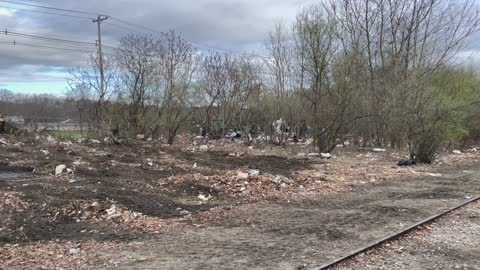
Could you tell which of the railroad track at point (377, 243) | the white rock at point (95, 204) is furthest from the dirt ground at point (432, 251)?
the white rock at point (95, 204)

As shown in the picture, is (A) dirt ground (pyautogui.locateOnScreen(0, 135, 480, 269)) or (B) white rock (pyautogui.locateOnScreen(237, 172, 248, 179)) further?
(B) white rock (pyautogui.locateOnScreen(237, 172, 248, 179))

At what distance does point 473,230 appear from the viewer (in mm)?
8594

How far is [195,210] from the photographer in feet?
32.0

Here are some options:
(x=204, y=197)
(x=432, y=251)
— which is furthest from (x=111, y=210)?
(x=432, y=251)

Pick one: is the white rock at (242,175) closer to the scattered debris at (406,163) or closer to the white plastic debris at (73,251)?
the white plastic debris at (73,251)

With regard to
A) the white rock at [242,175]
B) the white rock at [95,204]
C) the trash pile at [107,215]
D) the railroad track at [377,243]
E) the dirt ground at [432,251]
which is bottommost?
the dirt ground at [432,251]

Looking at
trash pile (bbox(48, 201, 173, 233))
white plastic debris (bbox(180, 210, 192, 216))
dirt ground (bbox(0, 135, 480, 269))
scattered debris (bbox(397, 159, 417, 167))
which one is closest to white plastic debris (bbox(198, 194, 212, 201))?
dirt ground (bbox(0, 135, 480, 269))

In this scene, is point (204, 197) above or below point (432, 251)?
above

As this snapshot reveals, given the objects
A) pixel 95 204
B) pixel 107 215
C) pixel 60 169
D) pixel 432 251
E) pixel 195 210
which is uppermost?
pixel 60 169

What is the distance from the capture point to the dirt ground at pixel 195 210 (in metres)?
6.57

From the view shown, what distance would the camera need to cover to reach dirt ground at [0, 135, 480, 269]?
6.57 metres

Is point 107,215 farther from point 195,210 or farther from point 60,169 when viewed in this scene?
point 60,169

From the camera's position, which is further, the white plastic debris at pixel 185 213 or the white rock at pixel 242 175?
the white rock at pixel 242 175

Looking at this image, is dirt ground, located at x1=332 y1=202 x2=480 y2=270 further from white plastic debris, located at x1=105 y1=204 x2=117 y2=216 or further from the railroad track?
white plastic debris, located at x1=105 y1=204 x2=117 y2=216
